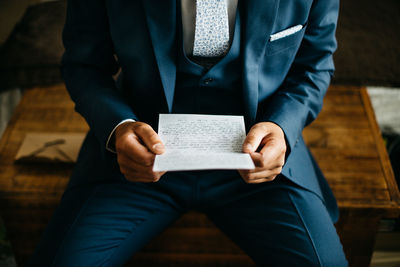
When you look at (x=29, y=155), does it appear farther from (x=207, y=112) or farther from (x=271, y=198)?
(x=271, y=198)

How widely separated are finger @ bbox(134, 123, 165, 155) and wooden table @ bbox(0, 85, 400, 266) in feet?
1.24

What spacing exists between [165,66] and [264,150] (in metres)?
0.29

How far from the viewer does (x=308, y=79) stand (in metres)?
0.85

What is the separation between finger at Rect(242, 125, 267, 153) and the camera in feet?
2.04

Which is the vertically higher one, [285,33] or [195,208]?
[285,33]

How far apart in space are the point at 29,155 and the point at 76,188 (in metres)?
0.33

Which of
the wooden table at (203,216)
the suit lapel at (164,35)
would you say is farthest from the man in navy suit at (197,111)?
the wooden table at (203,216)

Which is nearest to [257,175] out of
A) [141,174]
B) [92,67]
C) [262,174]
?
[262,174]

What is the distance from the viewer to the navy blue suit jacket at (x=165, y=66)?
721mm

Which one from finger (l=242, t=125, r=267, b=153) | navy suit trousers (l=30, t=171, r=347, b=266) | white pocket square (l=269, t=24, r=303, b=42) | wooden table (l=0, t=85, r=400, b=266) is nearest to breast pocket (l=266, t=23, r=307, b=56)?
white pocket square (l=269, t=24, r=303, b=42)

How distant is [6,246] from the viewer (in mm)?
1270

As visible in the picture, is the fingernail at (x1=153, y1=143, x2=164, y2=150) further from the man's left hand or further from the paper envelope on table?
the paper envelope on table

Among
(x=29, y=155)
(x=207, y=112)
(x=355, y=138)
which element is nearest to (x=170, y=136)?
(x=207, y=112)

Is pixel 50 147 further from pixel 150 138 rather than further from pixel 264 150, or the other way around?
pixel 264 150
